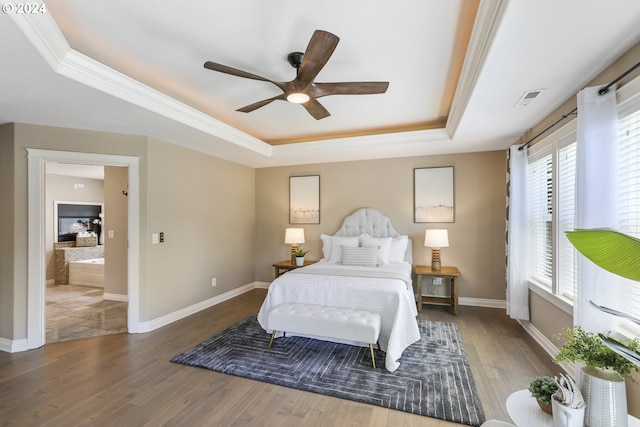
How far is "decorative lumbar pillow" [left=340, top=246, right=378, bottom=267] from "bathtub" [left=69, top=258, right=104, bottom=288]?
509 centimetres

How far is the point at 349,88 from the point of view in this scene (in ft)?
7.70

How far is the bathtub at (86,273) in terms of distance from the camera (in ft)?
19.5

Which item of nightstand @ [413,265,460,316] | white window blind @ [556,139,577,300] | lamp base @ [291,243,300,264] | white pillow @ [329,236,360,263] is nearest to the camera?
white window blind @ [556,139,577,300]

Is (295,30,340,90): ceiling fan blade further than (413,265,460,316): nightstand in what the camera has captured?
No

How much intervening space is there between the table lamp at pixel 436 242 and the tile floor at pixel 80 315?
4244 mm

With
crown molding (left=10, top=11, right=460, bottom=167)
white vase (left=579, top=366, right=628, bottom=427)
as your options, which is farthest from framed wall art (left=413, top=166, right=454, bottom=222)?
white vase (left=579, top=366, right=628, bottom=427)

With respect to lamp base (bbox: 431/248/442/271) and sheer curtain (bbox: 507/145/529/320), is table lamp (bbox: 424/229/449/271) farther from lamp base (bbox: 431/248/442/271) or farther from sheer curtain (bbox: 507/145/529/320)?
sheer curtain (bbox: 507/145/529/320)

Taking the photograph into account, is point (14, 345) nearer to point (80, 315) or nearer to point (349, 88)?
point (80, 315)

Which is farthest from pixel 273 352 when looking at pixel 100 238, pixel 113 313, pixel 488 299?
pixel 100 238

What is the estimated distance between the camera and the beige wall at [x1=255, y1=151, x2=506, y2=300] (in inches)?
177

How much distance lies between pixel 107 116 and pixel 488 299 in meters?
5.49

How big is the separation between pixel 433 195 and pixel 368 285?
2.35m

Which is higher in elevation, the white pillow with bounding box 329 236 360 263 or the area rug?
the white pillow with bounding box 329 236 360 263

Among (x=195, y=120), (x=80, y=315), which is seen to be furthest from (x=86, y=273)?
(x=195, y=120)
